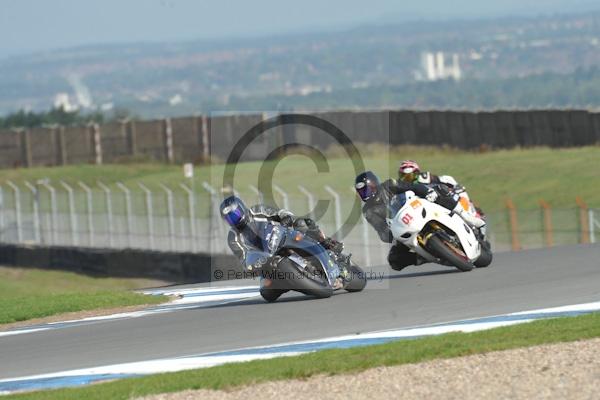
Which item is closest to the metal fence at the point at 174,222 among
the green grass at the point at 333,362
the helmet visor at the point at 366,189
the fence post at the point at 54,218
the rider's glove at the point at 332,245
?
the fence post at the point at 54,218

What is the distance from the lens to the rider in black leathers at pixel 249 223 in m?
15.6

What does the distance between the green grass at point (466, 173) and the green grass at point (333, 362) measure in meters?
28.8

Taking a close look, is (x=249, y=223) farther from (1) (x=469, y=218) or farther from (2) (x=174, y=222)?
(2) (x=174, y=222)

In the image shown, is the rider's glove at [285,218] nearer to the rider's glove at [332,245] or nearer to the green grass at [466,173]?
the rider's glove at [332,245]

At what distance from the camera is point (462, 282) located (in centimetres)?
1714

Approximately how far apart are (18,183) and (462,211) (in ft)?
155

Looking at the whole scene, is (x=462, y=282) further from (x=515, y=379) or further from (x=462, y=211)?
(x=515, y=379)

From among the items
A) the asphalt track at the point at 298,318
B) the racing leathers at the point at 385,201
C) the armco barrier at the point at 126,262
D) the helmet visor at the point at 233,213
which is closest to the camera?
the asphalt track at the point at 298,318

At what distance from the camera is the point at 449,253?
17938 millimetres

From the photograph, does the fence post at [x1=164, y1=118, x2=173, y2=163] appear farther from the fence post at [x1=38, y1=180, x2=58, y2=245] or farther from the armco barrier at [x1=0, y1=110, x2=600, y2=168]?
the fence post at [x1=38, y1=180, x2=58, y2=245]

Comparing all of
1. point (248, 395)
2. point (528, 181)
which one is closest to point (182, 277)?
point (528, 181)

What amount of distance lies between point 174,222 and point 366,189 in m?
18.2

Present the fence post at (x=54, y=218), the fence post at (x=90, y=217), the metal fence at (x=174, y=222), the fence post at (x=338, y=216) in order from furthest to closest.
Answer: the fence post at (x=54, y=218) → the fence post at (x=90, y=217) → the metal fence at (x=174, y=222) → the fence post at (x=338, y=216)

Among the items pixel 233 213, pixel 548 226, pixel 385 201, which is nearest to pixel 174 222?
pixel 548 226
